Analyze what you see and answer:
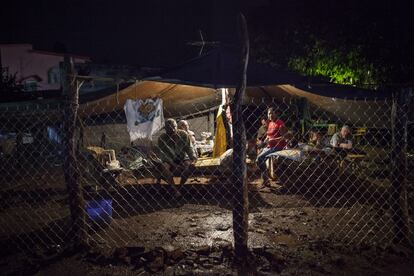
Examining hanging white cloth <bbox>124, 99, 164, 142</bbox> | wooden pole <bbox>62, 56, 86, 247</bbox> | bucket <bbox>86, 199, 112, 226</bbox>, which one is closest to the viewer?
wooden pole <bbox>62, 56, 86, 247</bbox>

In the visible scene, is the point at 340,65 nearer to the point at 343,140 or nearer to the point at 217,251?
the point at 343,140

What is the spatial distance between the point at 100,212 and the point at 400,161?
15.0 ft

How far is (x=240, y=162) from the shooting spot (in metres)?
4.25

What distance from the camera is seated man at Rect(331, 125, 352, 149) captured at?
9.49 metres

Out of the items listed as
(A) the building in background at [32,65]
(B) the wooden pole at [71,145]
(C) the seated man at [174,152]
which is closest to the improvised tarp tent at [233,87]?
(C) the seated man at [174,152]

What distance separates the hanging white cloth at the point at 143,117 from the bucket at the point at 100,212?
2.09m

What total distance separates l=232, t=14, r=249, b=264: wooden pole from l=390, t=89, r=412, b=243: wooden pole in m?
2.06

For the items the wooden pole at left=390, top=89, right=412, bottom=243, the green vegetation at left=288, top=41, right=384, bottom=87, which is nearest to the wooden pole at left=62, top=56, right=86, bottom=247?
the wooden pole at left=390, top=89, right=412, bottom=243

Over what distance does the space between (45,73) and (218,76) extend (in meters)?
20.5

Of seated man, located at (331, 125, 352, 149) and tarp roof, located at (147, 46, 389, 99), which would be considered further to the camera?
seated man, located at (331, 125, 352, 149)

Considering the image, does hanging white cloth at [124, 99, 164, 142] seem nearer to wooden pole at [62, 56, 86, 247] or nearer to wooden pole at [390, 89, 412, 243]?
wooden pole at [62, 56, 86, 247]

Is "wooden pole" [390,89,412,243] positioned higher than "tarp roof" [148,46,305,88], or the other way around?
"tarp roof" [148,46,305,88]

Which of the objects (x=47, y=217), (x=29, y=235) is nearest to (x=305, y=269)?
(x=29, y=235)

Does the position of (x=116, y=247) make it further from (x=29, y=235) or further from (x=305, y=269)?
(x=305, y=269)
